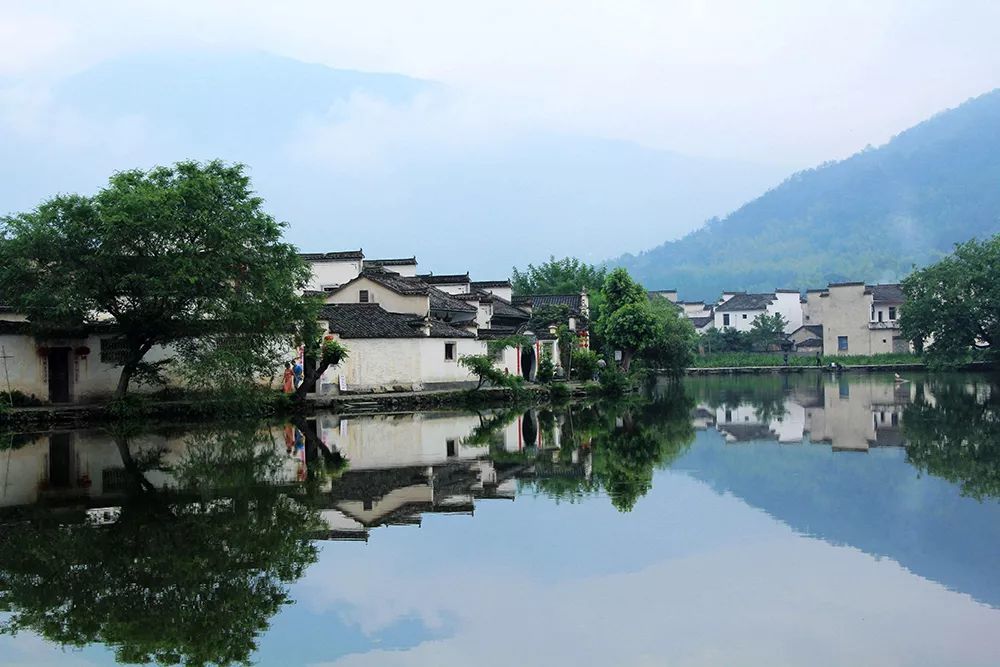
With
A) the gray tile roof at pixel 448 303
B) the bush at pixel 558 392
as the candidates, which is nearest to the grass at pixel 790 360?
the gray tile roof at pixel 448 303

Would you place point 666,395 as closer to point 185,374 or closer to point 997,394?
point 997,394

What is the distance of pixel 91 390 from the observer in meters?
30.1

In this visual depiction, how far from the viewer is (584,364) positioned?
4450 cm

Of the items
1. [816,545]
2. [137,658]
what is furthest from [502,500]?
[137,658]

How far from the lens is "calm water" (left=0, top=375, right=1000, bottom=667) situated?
788cm

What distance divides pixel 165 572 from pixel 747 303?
85.7m

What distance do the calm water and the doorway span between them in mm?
8714

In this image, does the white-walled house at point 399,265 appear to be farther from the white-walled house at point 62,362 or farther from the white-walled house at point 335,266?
the white-walled house at point 62,362

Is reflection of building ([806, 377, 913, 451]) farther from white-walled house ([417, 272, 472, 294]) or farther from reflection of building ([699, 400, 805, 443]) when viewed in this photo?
white-walled house ([417, 272, 472, 294])

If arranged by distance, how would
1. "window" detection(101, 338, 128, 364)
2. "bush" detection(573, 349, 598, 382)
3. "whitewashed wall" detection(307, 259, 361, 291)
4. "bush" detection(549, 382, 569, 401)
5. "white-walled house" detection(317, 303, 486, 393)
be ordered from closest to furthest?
"window" detection(101, 338, 128, 364)
"white-walled house" detection(317, 303, 486, 393)
"bush" detection(549, 382, 569, 401)
"bush" detection(573, 349, 598, 382)
"whitewashed wall" detection(307, 259, 361, 291)

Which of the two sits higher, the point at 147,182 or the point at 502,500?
the point at 147,182

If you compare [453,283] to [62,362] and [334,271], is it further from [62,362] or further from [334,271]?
[62,362]

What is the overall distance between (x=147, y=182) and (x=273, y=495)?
53.7 ft

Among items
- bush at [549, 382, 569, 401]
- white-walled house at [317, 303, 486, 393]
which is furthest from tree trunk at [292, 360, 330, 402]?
bush at [549, 382, 569, 401]
